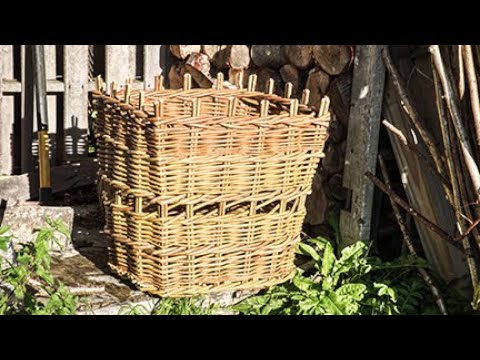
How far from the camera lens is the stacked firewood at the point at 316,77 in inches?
165

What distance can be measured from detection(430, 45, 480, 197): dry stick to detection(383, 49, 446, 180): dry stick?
20 cm

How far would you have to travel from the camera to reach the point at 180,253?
3.57 metres

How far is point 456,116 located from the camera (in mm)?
3477

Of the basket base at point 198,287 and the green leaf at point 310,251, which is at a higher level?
the green leaf at point 310,251

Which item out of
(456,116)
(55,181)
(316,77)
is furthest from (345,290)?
(55,181)

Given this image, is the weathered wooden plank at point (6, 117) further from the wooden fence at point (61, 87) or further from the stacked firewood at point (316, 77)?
the stacked firewood at point (316, 77)

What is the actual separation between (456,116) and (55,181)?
2.68 meters

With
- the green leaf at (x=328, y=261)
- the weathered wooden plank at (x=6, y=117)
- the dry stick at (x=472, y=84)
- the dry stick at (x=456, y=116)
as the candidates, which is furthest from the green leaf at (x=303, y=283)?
the weathered wooden plank at (x=6, y=117)

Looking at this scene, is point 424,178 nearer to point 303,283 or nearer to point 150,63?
point 303,283

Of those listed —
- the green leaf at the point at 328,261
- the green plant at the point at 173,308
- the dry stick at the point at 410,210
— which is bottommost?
the green plant at the point at 173,308

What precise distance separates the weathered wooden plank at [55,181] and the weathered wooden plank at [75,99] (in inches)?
4.5

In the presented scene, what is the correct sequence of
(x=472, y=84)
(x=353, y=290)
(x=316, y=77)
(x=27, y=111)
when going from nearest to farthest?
(x=472, y=84), (x=353, y=290), (x=316, y=77), (x=27, y=111)

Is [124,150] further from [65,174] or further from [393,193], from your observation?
[65,174]
